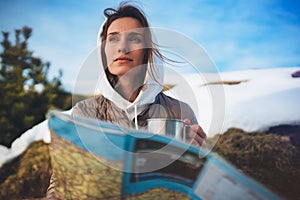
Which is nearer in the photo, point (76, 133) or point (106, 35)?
point (76, 133)

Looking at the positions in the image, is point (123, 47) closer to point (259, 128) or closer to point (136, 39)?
point (136, 39)

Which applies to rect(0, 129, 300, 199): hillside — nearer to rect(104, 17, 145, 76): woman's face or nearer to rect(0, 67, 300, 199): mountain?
rect(0, 67, 300, 199): mountain

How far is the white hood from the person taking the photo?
1.28m

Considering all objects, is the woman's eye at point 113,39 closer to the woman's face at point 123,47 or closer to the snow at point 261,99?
the woman's face at point 123,47

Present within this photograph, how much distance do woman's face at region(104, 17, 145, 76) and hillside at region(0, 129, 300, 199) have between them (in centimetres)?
94

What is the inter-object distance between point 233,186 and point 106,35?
0.69 meters

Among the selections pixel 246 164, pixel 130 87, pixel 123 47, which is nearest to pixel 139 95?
pixel 130 87

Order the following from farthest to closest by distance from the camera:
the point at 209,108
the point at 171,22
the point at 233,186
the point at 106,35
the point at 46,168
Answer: the point at 46,168 → the point at 171,22 → the point at 209,108 → the point at 106,35 → the point at 233,186

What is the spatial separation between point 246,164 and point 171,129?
118cm

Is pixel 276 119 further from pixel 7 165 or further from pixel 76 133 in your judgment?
pixel 7 165

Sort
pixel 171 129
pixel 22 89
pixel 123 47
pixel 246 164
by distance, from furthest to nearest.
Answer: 1. pixel 22 89
2. pixel 246 164
3. pixel 123 47
4. pixel 171 129

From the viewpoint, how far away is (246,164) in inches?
80.3

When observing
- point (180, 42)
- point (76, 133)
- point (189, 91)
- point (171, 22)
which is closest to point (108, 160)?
point (76, 133)

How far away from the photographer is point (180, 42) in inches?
52.6
